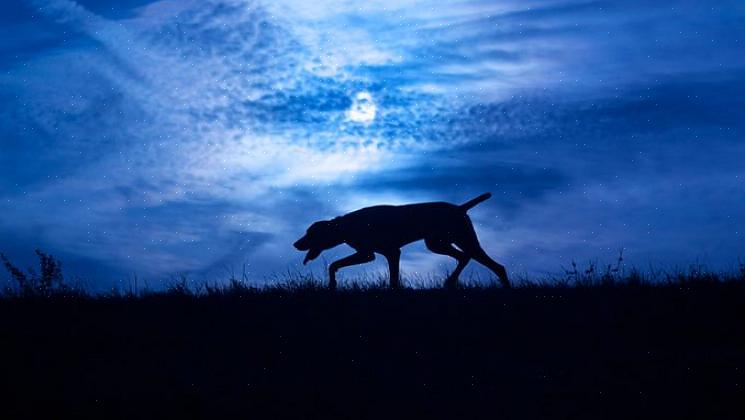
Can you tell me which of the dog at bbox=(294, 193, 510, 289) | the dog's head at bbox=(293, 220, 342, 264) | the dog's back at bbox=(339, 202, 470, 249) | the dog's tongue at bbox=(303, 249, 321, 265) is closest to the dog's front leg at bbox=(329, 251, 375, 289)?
the dog at bbox=(294, 193, 510, 289)

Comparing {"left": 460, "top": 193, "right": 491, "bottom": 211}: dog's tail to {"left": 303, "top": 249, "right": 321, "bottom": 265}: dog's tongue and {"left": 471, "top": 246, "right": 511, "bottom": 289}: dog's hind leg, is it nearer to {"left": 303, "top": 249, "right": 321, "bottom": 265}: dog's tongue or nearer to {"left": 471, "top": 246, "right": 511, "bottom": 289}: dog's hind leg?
{"left": 471, "top": 246, "right": 511, "bottom": 289}: dog's hind leg

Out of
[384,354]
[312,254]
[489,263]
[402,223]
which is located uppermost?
[402,223]

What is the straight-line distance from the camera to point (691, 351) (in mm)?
7512

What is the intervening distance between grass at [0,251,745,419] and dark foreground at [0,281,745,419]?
2 cm

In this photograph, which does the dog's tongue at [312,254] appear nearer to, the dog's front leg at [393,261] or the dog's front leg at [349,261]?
the dog's front leg at [349,261]

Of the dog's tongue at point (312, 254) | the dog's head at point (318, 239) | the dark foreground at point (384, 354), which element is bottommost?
the dark foreground at point (384, 354)

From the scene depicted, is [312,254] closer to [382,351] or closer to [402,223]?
[402,223]

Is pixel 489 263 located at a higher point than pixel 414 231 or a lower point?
lower

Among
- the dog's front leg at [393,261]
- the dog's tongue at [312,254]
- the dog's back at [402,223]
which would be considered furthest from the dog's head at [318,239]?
the dog's front leg at [393,261]

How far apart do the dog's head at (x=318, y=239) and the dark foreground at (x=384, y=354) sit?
2.95 meters

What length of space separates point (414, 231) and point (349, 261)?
1.35m

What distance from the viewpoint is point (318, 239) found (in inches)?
525

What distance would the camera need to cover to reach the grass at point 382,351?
19.5ft

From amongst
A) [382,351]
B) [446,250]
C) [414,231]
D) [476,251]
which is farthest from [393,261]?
[382,351]
